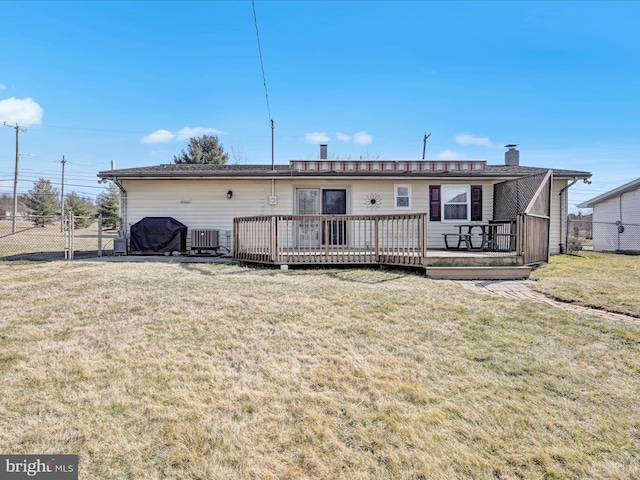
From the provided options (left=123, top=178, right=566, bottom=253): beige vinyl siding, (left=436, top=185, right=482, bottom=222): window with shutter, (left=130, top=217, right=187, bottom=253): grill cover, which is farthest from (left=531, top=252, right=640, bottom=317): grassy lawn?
(left=130, top=217, right=187, bottom=253): grill cover

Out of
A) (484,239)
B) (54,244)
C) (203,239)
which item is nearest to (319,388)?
(484,239)

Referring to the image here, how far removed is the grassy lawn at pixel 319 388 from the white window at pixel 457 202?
6320mm

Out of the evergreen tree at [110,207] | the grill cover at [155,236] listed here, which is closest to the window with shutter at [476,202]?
the grill cover at [155,236]

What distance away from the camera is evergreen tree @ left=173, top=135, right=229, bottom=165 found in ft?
91.7

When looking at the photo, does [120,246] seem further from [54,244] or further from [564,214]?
[564,214]

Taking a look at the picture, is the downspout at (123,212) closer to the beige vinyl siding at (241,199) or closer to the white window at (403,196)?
the beige vinyl siding at (241,199)

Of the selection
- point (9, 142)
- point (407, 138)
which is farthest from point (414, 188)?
point (9, 142)

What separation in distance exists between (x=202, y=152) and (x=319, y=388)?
95.6 feet

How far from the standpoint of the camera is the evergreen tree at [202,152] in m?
28.0

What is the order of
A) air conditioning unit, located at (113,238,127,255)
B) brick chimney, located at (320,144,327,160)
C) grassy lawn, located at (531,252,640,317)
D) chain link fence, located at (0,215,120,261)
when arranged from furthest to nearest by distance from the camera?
brick chimney, located at (320,144,327,160)
air conditioning unit, located at (113,238,127,255)
chain link fence, located at (0,215,120,261)
grassy lawn, located at (531,252,640,317)

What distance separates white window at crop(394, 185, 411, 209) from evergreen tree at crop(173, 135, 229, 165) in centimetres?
2158

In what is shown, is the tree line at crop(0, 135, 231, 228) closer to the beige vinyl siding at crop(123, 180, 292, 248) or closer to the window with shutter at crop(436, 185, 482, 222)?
the beige vinyl siding at crop(123, 180, 292, 248)

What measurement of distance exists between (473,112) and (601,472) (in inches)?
739

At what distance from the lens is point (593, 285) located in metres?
6.09
